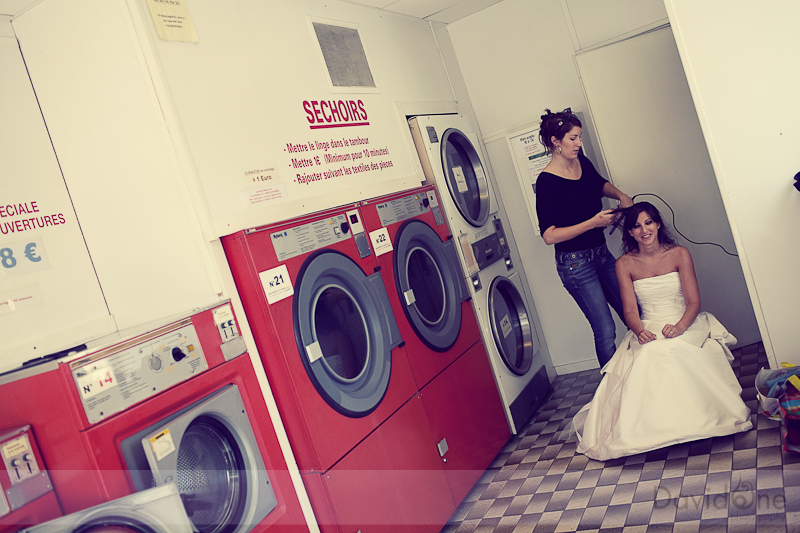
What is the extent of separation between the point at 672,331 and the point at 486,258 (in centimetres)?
120

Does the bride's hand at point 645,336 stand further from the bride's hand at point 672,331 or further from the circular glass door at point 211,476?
the circular glass door at point 211,476

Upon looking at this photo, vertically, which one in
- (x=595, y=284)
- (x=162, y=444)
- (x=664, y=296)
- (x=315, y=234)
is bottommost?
(x=664, y=296)

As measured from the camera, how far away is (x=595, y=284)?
319cm

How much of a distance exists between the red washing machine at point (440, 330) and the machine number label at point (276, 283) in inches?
23.2

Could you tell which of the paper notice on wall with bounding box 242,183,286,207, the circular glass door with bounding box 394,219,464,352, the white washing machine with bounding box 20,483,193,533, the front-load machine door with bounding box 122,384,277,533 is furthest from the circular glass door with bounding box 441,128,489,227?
the white washing machine with bounding box 20,483,193,533

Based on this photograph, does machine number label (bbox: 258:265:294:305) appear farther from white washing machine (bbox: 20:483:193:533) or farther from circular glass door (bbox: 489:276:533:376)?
circular glass door (bbox: 489:276:533:376)

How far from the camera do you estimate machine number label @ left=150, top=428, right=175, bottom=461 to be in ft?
5.47

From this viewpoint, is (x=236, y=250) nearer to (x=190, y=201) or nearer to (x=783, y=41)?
(x=190, y=201)

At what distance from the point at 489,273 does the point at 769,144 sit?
159 centimetres

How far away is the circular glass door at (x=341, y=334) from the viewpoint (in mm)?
2266

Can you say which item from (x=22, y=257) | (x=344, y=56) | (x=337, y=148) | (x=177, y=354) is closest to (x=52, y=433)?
(x=177, y=354)

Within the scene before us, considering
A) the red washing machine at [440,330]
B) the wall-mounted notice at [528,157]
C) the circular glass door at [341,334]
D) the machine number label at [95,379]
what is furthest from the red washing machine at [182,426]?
the wall-mounted notice at [528,157]

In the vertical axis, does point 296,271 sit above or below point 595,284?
above

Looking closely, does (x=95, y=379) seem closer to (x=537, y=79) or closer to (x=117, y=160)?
(x=117, y=160)
